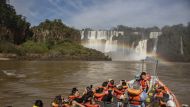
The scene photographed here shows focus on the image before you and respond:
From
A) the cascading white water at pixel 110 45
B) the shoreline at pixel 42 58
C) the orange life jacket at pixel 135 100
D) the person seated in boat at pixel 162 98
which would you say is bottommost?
the person seated in boat at pixel 162 98

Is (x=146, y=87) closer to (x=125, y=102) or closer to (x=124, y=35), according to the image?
(x=125, y=102)

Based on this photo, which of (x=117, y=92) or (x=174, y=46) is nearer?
(x=117, y=92)

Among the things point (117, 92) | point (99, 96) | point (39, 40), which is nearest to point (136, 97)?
point (99, 96)

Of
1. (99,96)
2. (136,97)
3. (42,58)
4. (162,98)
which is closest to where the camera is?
(136,97)

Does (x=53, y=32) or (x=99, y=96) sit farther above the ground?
(x=53, y=32)

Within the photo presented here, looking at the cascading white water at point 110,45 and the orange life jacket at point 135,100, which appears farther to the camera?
the cascading white water at point 110,45

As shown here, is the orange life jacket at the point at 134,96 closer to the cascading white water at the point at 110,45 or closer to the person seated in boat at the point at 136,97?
the person seated in boat at the point at 136,97

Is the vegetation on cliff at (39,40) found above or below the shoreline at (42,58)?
above

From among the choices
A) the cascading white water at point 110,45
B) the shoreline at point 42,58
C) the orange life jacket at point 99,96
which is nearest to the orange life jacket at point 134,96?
the orange life jacket at point 99,96

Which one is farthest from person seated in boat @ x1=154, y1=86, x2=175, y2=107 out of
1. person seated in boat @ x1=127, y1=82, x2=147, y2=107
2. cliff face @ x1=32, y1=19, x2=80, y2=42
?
cliff face @ x1=32, y1=19, x2=80, y2=42

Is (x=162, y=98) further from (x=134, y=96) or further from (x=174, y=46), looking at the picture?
(x=174, y=46)

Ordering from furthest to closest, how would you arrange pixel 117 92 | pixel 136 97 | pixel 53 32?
pixel 53 32 < pixel 117 92 < pixel 136 97

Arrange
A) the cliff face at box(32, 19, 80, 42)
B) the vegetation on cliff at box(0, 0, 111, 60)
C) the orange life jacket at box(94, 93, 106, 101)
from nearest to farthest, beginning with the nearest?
the orange life jacket at box(94, 93, 106, 101) < the vegetation on cliff at box(0, 0, 111, 60) < the cliff face at box(32, 19, 80, 42)

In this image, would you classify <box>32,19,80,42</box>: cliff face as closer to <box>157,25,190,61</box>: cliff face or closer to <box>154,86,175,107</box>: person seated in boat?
<box>157,25,190,61</box>: cliff face
